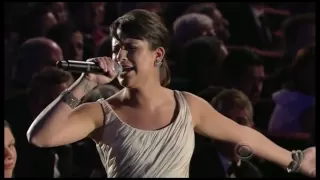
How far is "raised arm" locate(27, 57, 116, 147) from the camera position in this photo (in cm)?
150

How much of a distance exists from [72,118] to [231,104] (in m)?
0.83

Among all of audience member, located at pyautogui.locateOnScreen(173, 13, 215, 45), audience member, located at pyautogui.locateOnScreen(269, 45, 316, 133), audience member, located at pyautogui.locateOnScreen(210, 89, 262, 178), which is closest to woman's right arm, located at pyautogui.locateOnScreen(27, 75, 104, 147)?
audience member, located at pyautogui.locateOnScreen(210, 89, 262, 178)

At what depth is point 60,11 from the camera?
3.07 meters

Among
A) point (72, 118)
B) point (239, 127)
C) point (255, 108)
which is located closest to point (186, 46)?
point (255, 108)

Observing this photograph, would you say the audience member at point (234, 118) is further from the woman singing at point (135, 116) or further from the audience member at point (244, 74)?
the woman singing at point (135, 116)

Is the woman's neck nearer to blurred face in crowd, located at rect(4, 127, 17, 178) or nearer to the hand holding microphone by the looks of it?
the hand holding microphone

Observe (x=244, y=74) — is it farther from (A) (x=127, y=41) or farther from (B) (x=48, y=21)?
(A) (x=127, y=41)

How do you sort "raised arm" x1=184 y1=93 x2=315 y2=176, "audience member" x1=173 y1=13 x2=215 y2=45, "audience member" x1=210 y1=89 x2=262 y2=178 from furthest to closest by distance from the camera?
"audience member" x1=173 y1=13 x2=215 y2=45 < "audience member" x1=210 y1=89 x2=262 y2=178 < "raised arm" x1=184 y1=93 x2=315 y2=176

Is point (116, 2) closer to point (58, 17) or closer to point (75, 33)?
point (58, 17)

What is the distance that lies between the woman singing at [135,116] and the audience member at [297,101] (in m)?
0.87

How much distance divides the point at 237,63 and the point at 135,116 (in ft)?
3.54

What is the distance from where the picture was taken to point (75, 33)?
2.73 meters

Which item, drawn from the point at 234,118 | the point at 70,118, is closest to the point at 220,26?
the point at 234,118

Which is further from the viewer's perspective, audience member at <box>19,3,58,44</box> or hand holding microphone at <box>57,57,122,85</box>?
audience member at <box>19,3,58,44</box>
